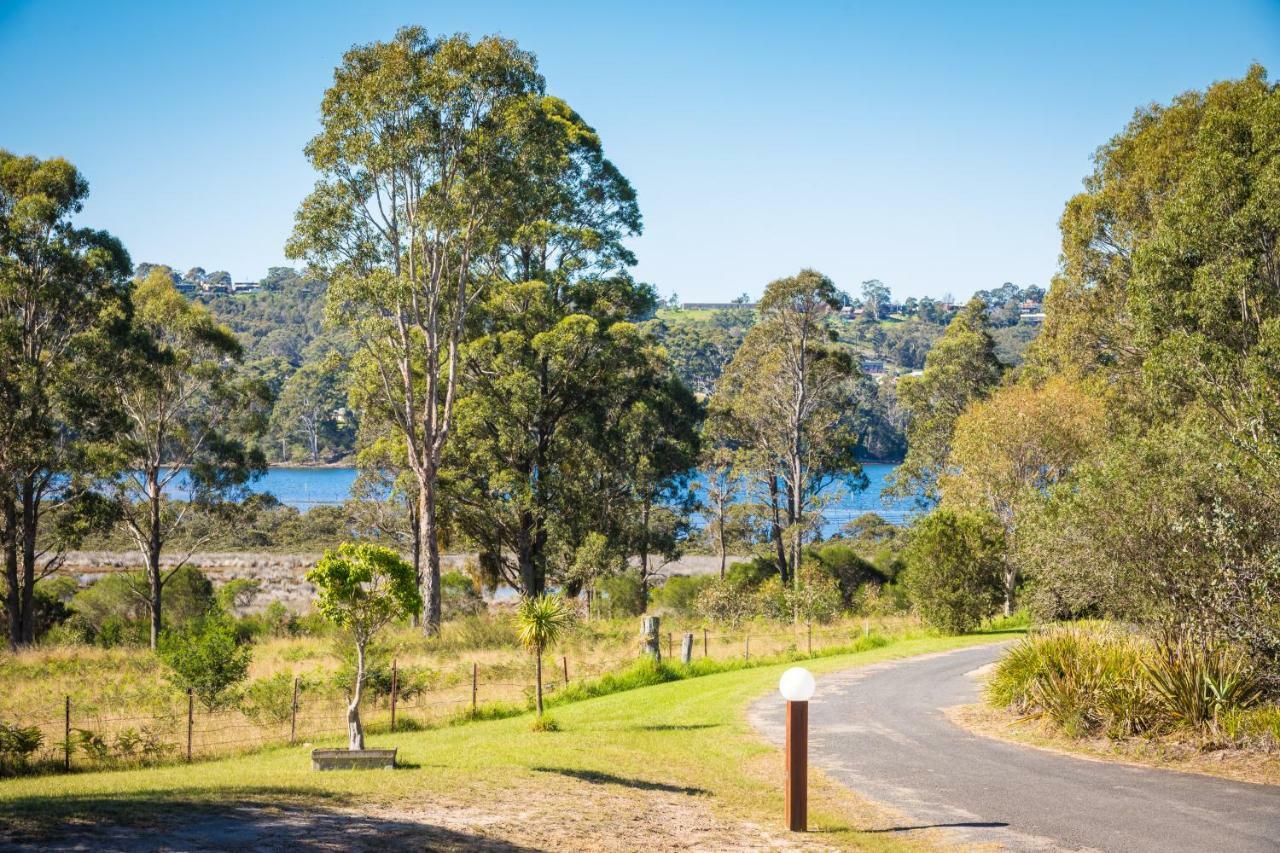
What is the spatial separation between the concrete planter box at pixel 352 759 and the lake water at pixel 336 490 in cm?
10267

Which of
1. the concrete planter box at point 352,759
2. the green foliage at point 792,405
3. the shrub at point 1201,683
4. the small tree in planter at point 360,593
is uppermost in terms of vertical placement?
the green foliage at point 792,405

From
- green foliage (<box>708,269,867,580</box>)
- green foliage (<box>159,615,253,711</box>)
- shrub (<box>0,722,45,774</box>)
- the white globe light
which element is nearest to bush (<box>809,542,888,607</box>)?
green foliage (<box>708,269,867,580</box>)

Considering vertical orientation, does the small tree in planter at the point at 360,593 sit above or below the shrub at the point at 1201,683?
above

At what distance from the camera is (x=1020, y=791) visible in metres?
13.3

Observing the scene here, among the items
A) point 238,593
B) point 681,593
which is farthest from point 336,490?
point 681,593

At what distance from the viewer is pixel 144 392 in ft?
128

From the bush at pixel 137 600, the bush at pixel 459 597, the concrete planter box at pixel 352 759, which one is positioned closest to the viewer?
the concrete planter box at pixel 352 759

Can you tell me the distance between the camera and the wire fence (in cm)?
1677

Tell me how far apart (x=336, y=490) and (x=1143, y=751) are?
447 feet

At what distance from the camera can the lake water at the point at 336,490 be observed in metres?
129

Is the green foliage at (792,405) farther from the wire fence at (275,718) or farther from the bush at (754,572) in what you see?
the wire fence at (275,718)

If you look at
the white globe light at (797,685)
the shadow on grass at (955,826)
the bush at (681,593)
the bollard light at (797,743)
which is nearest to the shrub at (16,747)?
the bollard light at (797,743)

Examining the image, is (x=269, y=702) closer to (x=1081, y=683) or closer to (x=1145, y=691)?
(x=1081, y=683)

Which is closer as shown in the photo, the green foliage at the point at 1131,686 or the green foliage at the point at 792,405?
the green foliage at the point at 1131,686
